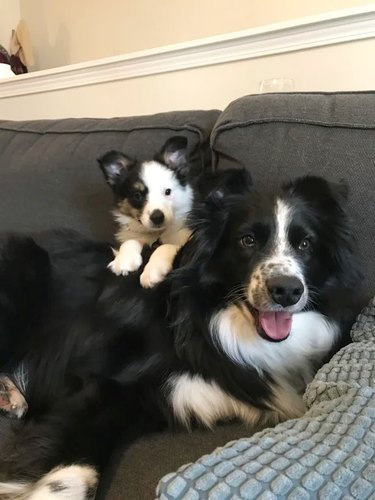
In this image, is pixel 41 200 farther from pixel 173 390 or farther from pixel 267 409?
pixel 267 409

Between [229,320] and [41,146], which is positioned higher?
[41,146]

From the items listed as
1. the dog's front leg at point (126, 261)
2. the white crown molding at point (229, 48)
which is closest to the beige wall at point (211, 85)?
the white crown molding at point (229, 48)

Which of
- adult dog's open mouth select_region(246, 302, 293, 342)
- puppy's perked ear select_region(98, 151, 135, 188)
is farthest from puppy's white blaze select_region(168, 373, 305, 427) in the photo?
puppy's perked ear select_region(98, 151, 135, 188)

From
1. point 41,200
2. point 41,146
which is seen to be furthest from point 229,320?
point 41,146

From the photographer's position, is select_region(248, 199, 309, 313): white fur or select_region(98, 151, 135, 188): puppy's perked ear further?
select_region(98, 151, 135, 188): puppy's perked ear

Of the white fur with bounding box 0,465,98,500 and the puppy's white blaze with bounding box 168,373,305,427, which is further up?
the puppy's white blaze with bounding box 168,373,305,427

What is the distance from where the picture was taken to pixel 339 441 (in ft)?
2.54

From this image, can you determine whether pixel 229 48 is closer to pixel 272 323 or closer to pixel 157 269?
pixel 157 269

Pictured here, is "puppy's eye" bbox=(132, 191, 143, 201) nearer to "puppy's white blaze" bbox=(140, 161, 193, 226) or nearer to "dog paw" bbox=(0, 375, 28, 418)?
"puppy's white blaze" bbox=(140, 161, 193, 226)

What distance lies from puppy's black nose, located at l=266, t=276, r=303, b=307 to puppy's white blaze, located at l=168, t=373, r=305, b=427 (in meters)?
0.27

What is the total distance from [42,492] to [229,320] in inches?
22.5

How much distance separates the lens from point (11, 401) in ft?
4.52

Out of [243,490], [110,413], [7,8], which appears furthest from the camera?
[7,8]

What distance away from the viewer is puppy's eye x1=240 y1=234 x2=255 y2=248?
1.25 meters
